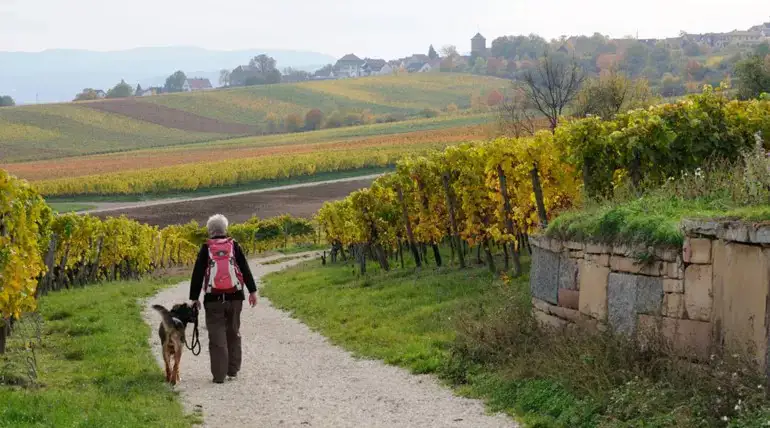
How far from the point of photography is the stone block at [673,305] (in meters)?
9.81

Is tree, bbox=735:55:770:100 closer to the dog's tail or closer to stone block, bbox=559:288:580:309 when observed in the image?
stone block, bbox=559:288:580:309

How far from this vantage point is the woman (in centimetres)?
1234

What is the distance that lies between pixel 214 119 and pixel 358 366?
147 meters

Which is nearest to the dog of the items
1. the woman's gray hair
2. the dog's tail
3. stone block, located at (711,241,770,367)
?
the dog's tail

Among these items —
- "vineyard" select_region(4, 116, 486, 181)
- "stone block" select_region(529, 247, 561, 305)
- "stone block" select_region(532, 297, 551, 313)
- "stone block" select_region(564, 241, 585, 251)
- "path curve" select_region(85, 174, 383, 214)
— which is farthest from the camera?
"vineyard" select_region(4, 116, 486, 181)

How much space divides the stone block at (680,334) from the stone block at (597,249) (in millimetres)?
1047

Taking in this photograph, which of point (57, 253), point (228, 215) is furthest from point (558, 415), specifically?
point (228, 215)

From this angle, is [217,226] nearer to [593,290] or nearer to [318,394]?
[318,394]

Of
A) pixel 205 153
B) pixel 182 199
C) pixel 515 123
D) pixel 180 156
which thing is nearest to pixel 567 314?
pixel 515 123

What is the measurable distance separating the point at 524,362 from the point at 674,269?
199 cm

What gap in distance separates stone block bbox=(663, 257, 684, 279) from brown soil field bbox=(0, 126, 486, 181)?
256 feet

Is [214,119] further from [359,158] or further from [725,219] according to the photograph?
[725,219]

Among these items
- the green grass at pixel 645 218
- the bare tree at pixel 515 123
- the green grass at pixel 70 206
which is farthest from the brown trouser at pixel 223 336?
the green grass at pixel 70 206

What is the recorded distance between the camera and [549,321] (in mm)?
12656
